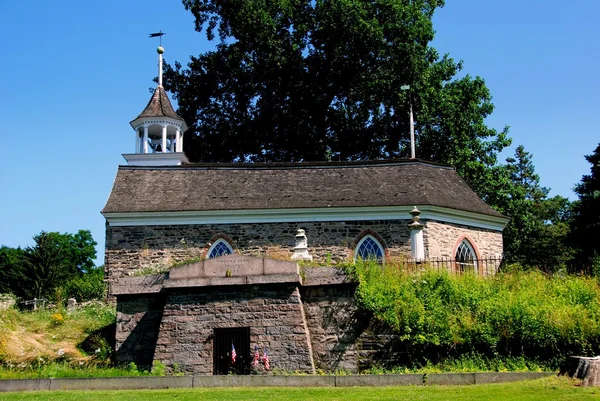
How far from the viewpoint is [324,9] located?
44750mm

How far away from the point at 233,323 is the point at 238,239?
391 inches

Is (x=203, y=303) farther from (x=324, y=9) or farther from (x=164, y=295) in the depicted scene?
(x=324, y=9)

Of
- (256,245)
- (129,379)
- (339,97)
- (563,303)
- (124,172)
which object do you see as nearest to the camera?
(129,379)

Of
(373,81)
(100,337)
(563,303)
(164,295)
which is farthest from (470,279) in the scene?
(373,81)

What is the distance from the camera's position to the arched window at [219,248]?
2909cm

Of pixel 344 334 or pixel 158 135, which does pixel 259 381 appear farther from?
pixel 158 135

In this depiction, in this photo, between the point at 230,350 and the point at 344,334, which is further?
the point at 344,334

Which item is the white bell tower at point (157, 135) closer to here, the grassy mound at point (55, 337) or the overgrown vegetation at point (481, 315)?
the grassy mound at point (55, 337)

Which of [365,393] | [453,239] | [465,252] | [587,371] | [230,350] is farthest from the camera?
[465,252]

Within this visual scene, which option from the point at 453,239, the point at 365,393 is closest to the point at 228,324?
the point at 365,393

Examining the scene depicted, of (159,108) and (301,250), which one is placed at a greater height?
(159,108)

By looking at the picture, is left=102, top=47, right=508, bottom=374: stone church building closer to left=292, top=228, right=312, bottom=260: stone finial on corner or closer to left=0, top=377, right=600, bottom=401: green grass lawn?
left=292, top=228, right=312, bottom=260: stone finial on corner

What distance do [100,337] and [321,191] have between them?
12.2 m

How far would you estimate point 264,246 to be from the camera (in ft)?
95.1
